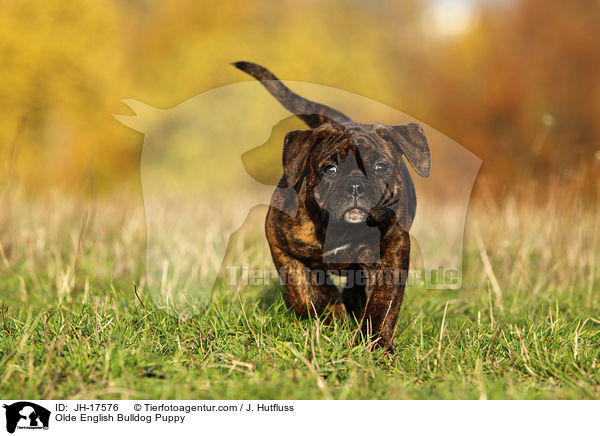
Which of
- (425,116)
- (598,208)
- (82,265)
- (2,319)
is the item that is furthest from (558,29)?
(2,319)

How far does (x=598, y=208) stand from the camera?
19.5 ft

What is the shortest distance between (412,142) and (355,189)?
525 mm

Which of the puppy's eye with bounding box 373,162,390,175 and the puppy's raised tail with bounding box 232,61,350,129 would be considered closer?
the puppy's eye with bounding box 373,162,390,175

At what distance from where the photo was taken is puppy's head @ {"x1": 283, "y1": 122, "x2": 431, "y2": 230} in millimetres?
3010

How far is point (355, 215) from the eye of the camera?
3.01 meters

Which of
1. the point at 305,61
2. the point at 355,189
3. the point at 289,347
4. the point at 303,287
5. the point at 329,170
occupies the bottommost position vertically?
the point at 289,347

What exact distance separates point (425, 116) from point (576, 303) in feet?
65.1

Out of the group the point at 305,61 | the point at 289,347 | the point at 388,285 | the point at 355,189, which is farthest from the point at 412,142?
the point at 305,61

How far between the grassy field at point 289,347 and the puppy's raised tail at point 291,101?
130 cm

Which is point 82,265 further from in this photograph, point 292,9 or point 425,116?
point 292,9
